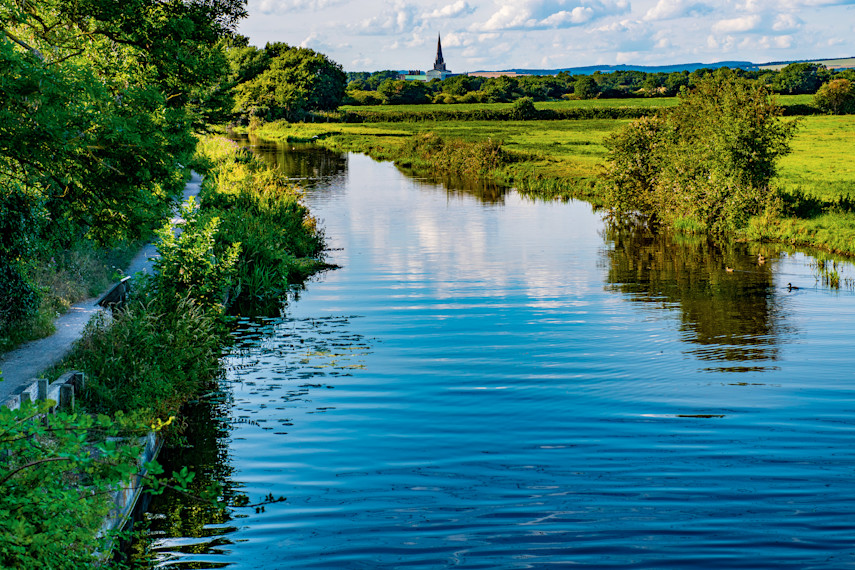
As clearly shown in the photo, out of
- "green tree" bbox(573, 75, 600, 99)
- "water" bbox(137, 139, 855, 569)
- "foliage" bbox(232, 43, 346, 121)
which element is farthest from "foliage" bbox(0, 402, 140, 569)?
"green tree" bbox(573, 75, 600, 99)

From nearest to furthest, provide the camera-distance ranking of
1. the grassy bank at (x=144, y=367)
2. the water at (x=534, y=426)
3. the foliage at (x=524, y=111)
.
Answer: the grassy bank at (x=144, y=367)
the water at (x=534, y=426)
the foliage at (x=524, y=111)

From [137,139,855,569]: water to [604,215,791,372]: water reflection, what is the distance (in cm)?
13

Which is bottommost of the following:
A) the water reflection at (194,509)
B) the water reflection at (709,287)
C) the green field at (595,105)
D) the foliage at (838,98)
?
the water reflection at (194,509)

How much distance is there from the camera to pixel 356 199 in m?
51.0

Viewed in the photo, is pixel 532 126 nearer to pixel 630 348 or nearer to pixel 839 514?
pixel 630 348

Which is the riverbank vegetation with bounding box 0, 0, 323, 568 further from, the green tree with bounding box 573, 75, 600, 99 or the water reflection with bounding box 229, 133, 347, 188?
the green tree with bounding box 573, 75, 600, 99

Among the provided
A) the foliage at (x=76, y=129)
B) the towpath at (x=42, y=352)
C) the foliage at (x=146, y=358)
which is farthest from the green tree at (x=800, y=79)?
the towpath at (x=42, y=352)

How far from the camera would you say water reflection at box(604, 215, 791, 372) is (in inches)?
815

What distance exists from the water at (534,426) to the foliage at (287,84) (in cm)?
11676

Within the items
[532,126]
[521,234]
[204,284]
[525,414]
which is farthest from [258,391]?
[532,126]

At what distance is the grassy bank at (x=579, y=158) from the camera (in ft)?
117

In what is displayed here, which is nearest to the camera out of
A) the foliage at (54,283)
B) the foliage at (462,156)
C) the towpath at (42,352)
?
the towpath at (42,352)

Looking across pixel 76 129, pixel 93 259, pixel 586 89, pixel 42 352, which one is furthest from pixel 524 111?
pixel 76 129

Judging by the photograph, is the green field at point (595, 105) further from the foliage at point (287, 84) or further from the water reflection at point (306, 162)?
the water reflection at point (306, 162)
